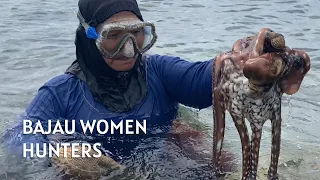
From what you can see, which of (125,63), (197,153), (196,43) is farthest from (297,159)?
(196,43)

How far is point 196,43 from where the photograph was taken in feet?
29.2

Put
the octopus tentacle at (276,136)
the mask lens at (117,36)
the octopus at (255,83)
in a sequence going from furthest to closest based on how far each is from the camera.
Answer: the mask lens at (117,36)
the octopus tentacle at (276,136)
the octopus at (255,83)

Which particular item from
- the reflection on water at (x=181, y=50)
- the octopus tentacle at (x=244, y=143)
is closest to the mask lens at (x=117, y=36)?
the reflection on water at (x=181, y=50)

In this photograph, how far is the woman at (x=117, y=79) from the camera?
400 centimetres

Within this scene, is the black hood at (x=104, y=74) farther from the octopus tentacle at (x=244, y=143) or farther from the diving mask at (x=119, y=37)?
the octopus tentacle at (x=244, y=143)

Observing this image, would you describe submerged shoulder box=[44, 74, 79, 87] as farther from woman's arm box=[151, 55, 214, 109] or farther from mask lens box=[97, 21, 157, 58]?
woman's arm box=[151, 55, 214, 109]

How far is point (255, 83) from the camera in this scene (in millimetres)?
2471

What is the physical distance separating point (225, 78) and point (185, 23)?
26.0ft

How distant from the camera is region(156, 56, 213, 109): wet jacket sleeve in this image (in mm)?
3975

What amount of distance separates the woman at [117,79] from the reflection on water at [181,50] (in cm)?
37

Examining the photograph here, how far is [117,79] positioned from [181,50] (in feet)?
14.3

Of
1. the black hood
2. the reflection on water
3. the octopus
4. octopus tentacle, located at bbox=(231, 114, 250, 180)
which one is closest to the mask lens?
the black hood

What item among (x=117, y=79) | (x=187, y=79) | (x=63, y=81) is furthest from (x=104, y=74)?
(x=187, y=79)

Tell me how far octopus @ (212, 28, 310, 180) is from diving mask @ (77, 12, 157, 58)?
4.24 ft
